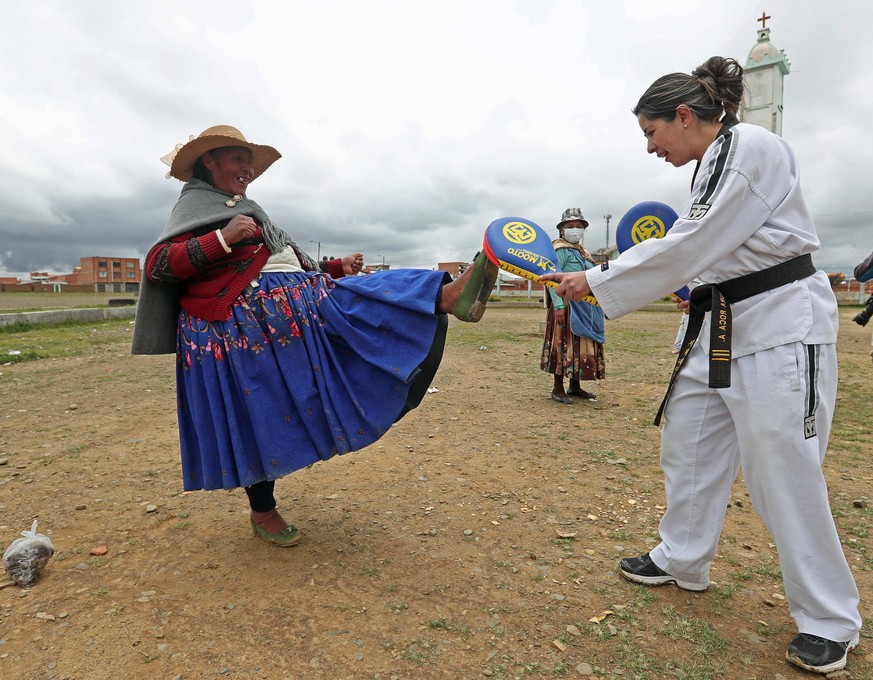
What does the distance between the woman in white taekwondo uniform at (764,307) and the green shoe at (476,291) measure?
0.44 m

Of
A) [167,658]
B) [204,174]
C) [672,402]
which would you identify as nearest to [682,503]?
[672,402]

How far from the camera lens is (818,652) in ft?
6.28

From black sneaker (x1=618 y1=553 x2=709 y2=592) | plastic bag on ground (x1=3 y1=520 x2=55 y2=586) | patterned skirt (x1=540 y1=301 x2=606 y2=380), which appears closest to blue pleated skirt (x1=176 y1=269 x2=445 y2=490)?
plastic bag on ground (x1=3 y1=520 x2=55 y2=586)

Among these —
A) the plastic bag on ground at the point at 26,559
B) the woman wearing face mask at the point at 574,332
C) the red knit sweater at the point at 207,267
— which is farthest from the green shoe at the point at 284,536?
the woman wearing face mask at the point at 574,332

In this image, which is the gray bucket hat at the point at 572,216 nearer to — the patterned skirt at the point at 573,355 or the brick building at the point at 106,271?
the patterned skirt at the point at 573,355

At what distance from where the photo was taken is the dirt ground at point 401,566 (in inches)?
78.7

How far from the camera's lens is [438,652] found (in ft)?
6.63

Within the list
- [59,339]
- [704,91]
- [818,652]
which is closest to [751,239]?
[704,91]

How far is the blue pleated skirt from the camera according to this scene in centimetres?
248

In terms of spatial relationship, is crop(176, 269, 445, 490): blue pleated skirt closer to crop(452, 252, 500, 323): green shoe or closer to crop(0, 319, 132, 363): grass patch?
crop(452, 252, 500, 323): green shoe

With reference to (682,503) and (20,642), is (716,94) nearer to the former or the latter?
(682,503)

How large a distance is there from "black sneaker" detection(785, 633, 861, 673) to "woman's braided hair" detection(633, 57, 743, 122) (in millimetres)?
2009

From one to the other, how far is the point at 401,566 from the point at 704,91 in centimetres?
250

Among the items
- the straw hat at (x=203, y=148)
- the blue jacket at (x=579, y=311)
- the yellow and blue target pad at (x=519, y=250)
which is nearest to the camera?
the yellow and blue target pad at (x=519, y=250)
